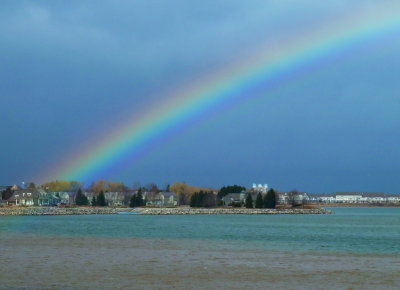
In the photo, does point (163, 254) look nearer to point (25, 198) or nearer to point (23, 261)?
point (23, 261)

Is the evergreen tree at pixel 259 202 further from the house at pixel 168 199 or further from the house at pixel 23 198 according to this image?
the house at pixel 23 198

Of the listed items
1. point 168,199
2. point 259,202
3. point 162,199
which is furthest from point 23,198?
point 259,202

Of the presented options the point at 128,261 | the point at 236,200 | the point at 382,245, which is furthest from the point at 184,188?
the point at 128,261

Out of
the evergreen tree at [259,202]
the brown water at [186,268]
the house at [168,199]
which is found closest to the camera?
the brown water at [186,268]

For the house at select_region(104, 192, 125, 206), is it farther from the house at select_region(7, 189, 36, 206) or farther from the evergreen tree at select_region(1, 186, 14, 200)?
the evergreen tree at select_region(1, 186, 14, 200)

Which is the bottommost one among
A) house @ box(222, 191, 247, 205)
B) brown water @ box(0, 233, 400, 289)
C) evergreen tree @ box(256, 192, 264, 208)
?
brown water @ box(0, 233, 400, 289)

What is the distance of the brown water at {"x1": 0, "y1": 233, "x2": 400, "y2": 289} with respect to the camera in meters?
20.9

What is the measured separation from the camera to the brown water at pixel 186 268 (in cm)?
2094

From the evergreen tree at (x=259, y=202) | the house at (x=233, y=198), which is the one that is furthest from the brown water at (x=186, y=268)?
the house at (x=233, y=198)

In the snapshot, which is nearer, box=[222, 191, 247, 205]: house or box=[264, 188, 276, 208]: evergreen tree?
box=[264, 188, 276, 208]: evergreen tree

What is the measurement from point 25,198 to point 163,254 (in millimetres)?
145419

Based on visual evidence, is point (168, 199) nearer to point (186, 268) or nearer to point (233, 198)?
point (233, 198)

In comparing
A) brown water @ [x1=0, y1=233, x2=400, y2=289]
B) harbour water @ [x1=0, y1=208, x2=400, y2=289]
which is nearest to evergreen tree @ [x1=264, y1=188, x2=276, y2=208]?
harbour water @ [x1=0, y1=208, x2=400, y2=289]

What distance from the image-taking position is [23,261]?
1074 inches
